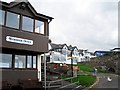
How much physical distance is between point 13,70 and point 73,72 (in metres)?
11.6

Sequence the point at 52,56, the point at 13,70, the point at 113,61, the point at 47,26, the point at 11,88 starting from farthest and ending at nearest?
the point at 52,56
the point at 113,61
the point at 47,26
the point at 13,70
the point at 11,88

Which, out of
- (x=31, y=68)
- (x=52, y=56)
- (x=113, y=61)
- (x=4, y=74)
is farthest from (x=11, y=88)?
(x=52, y=56)

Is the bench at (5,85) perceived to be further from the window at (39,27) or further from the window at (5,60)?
the window at (39,27)

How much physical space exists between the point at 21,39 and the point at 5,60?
6.44 ft

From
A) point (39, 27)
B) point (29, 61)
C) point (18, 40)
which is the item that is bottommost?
point (29, 61)

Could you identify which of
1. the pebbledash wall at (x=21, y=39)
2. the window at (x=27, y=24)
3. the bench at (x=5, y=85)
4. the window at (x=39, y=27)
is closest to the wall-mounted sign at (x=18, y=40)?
the pebbledash wall at (x=21, y=39)

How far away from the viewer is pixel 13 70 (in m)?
18.3

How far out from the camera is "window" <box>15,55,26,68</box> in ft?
62.4

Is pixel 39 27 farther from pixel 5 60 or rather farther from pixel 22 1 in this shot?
pixel 5 60

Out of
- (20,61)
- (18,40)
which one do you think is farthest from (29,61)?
(18,40)

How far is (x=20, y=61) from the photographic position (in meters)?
19.4

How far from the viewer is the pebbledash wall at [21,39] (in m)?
17.6

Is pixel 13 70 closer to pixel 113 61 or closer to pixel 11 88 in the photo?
pixel 11 88

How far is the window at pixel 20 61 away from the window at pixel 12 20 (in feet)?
8.12
